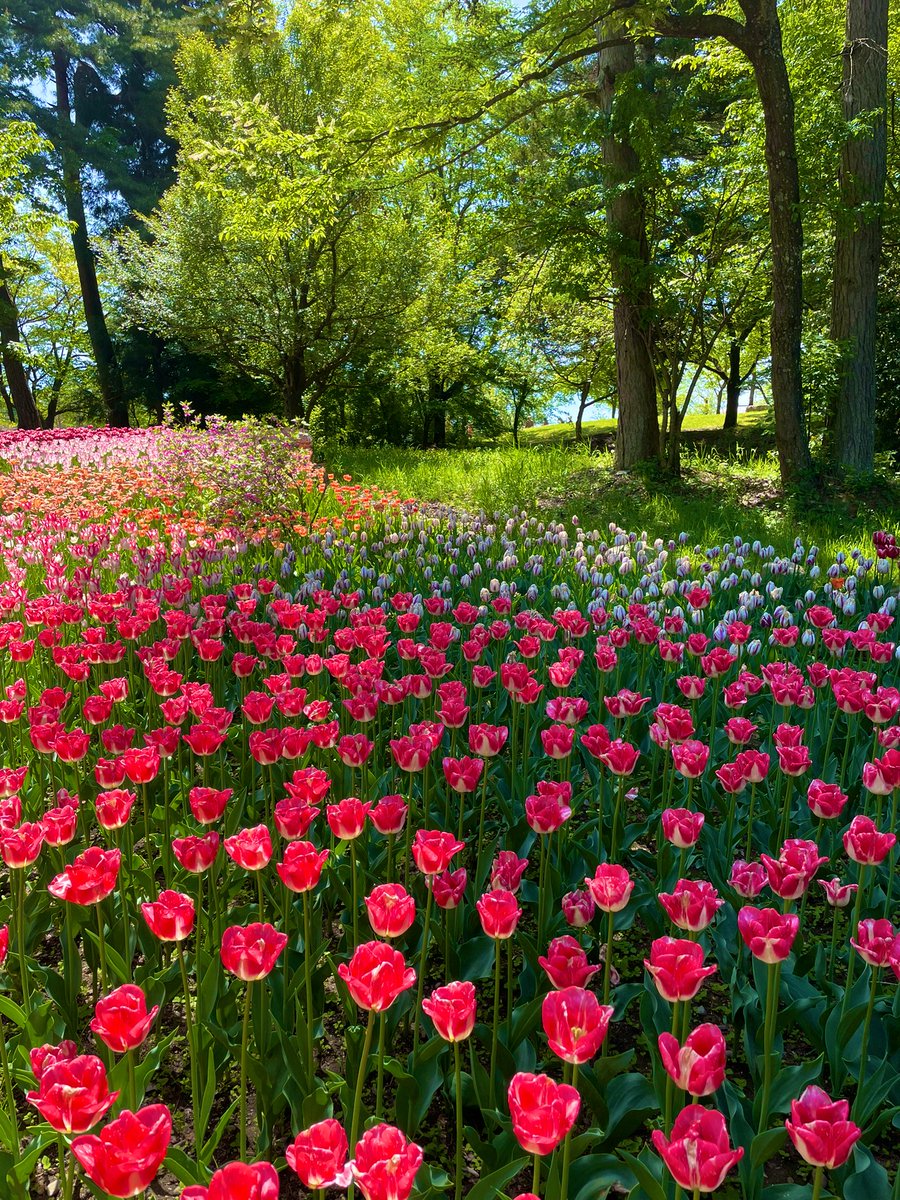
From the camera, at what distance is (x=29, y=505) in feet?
24.3

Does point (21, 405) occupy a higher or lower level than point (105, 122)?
lower

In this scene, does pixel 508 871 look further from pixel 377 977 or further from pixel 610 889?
pixel 377 977

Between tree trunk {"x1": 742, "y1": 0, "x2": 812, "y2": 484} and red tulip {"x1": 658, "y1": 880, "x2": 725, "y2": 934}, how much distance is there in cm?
767

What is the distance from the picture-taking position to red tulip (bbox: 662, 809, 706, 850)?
161cm

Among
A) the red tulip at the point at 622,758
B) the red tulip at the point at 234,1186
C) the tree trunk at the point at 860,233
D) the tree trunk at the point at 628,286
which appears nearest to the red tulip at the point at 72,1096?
the red tulip at the point at 234,1186

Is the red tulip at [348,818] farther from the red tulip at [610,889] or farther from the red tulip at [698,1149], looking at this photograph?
the red tulip at [698,1149]

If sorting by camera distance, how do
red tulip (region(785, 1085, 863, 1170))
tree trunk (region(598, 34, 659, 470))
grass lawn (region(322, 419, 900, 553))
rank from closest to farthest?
red tulip (region(785, 1085, 863, 1170))
grass lawn (region(322, 419, 900, 553))
tree trunk (region(598, 34, 659, 470))

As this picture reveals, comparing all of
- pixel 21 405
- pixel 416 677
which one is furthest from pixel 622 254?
pixel 21 405

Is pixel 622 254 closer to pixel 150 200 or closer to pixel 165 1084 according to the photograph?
pixel 165 1084

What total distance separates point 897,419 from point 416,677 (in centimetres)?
1283

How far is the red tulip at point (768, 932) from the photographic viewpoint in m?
1.21

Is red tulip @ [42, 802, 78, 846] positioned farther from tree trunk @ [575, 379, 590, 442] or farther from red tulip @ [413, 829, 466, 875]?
tree trunk @ [575, 379, 590, 442]

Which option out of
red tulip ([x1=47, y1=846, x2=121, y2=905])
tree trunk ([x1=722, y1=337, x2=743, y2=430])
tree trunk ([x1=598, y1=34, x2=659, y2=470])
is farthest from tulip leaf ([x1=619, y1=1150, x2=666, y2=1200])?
tree trunk ([x1=722, y1=337, x2=743, y2=430])

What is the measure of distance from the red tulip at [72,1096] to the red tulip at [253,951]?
240 mm
